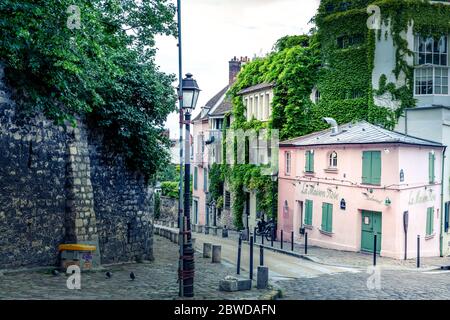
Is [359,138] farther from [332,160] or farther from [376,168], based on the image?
[332,160]

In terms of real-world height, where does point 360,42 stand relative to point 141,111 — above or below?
above

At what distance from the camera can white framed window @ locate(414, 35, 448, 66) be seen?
33.2 m

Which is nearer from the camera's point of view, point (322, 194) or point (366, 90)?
point (322, 194)

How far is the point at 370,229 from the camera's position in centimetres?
2566

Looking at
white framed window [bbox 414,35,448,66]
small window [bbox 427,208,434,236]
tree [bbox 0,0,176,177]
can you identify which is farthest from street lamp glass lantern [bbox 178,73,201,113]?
white framed window [bbox 414,35,448,66]

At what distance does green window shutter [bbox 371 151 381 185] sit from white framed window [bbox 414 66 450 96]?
31.1 ft

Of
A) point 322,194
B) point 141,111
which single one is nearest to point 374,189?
point 322,194

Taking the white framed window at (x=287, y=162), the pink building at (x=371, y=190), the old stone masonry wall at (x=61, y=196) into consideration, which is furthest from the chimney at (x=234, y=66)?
the old stone masonry wall at (x=61, y=196)

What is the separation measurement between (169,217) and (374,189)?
107 ft

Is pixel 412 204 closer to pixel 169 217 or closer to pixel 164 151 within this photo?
pixel 164 151

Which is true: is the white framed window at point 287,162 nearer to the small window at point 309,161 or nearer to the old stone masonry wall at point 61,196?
the small window at point 309,161

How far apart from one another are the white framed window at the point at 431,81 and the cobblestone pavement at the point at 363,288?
53.9 feet

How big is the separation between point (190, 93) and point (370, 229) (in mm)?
15307

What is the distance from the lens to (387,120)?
32781mm
